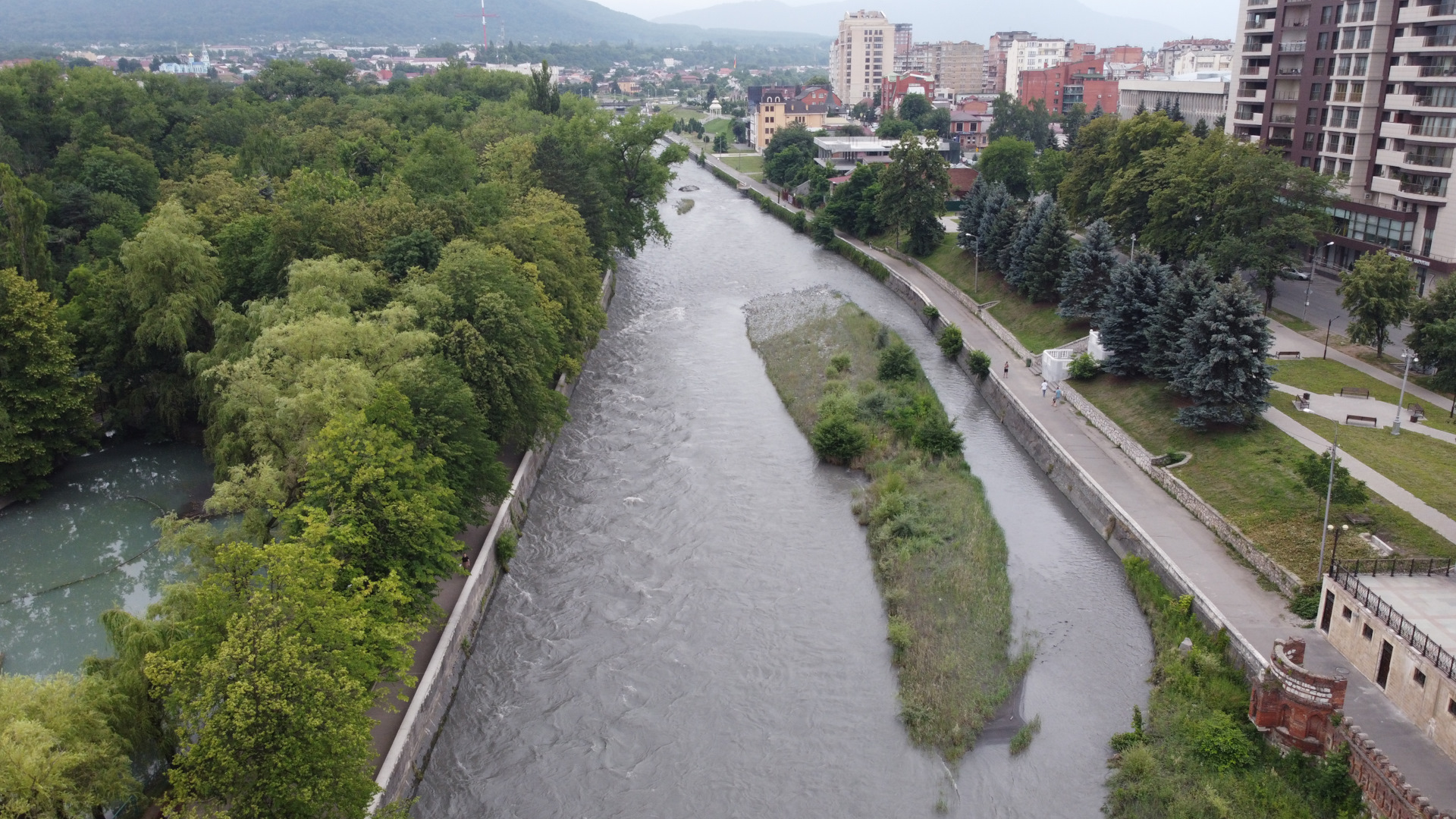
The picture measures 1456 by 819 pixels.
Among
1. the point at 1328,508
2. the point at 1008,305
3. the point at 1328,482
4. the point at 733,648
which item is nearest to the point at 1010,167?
the point at 1008,305

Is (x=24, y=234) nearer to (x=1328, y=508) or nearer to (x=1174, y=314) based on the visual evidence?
(x=1174, y=314)

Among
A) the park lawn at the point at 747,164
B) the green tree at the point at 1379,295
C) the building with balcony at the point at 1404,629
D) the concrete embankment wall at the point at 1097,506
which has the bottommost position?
the concrete embankment wall at the point at 1097,506

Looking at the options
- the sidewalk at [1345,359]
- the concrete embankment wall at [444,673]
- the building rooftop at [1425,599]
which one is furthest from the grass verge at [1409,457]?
the concrete embankment wall at [444,673]

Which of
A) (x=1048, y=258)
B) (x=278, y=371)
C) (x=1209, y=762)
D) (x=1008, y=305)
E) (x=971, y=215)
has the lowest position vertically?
(x=1209, y=762)

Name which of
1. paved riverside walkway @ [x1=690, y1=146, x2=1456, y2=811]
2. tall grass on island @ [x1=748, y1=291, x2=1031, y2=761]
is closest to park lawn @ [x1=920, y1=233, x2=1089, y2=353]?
paved riverside walkway @ [x1=690, y1=146, x2=1456, y2=811]

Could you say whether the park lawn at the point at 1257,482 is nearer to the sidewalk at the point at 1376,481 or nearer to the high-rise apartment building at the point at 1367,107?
the sidewalk at the point at 1376,481

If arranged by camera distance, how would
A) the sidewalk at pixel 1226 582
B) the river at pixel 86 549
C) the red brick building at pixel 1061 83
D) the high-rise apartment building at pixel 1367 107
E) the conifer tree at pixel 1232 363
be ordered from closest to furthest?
the sidewalk at pixel 1226 582 → the river at pixel 86 549 → the conifer tree at pixel 1232 363 → the high-rise apartment building at pixel 1367 107 → the red brick building at pixel 1061 83

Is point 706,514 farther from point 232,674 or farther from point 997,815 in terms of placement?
point 232,674
